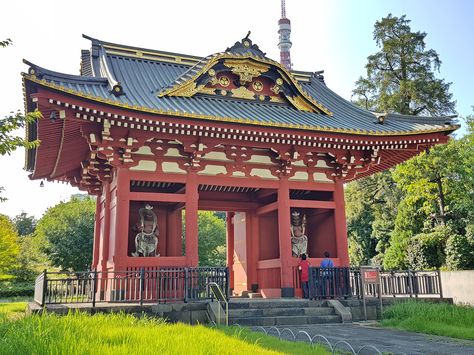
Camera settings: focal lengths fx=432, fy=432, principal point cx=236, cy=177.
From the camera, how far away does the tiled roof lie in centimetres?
1288

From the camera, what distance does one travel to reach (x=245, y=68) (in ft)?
52.0

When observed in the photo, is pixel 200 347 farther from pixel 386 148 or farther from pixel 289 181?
A: pixel 386 148

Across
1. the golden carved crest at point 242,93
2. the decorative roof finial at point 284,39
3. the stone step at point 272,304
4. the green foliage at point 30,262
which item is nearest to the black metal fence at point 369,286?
the stone step at point 272,304

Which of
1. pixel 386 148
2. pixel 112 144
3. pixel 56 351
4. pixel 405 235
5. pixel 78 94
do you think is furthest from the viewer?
pixel 405 235

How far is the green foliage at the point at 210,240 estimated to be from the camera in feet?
132

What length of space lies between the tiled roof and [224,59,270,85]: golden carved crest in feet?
1.20

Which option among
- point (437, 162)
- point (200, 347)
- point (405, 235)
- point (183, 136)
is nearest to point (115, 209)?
point (183, 136)

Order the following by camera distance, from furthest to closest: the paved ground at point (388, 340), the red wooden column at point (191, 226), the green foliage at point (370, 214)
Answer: the green foliage at point (370, 214) → the red wooden column at point (191, 226) → the paved ground at point (388, 340)

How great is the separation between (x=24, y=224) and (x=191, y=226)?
74.3 metres

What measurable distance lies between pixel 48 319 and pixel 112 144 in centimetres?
678

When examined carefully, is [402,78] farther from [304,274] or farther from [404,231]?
[304,274]

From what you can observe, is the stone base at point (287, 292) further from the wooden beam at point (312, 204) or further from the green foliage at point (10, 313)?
the green foliage at point (10, 313)

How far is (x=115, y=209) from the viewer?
13.4m

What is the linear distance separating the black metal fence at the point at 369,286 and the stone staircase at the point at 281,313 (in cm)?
64
